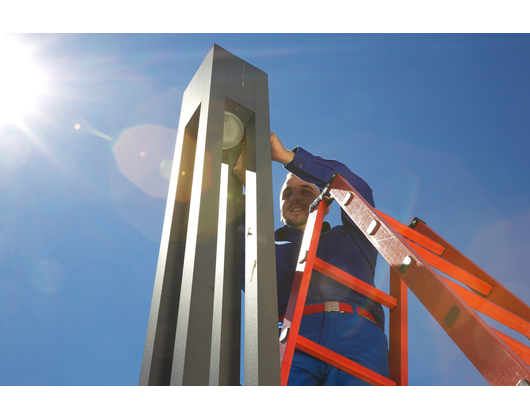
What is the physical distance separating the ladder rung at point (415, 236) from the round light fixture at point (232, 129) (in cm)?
185

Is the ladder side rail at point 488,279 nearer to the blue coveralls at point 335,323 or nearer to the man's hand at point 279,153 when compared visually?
the blue coveralls at point 335,323

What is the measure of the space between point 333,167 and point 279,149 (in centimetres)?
88

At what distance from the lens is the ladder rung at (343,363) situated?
2574 millimetres

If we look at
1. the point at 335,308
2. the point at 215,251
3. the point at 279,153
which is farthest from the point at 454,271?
the point at 215,251

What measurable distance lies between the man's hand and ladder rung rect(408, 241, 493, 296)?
102 centimetres

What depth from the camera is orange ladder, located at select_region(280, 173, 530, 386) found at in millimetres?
1452

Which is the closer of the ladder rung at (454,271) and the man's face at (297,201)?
the ladder rung at (454,271)

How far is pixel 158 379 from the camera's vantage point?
103 centimetres

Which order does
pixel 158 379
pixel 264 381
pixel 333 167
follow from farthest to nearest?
pixel 333 167 < pixel 158 379 < pixel 264 381

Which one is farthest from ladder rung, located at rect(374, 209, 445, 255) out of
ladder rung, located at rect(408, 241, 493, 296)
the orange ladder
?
ladder rung, located at rect(408, 241, 493, 296)

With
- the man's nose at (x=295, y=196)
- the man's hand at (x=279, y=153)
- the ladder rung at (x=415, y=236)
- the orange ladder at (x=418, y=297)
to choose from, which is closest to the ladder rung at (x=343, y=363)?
the orange ladder at (x=418, y=297)

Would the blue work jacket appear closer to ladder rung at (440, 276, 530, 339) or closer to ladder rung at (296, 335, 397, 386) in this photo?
ladder rung at (296, 335, 397, 386)
